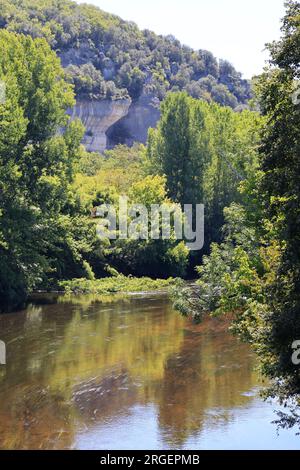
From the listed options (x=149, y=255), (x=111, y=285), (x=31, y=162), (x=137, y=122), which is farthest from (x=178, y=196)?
(x=137, y=122)

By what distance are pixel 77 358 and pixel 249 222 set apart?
7838 mm

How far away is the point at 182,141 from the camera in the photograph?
6288 centimetres

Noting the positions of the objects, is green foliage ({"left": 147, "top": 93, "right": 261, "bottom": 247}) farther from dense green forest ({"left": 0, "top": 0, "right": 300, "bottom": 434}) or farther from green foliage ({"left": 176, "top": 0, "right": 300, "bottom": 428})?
green foliage ({"left": 176, "top": 0, "right": 300, "bottom": 428})

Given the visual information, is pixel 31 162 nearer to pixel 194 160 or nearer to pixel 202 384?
pixel 202 384

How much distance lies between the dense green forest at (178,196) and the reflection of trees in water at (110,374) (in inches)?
71.2

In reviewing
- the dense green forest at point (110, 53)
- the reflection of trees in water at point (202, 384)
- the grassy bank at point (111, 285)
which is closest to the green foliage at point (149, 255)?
the grassy bank at point (111, 285)

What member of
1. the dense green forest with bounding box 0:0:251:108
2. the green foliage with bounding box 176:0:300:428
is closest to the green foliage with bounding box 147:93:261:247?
the green foliage with bounding box 176:0:300:428

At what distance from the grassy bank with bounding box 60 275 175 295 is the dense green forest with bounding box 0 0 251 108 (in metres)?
77.5

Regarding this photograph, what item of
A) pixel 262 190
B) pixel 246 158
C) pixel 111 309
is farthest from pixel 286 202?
pixel 111 309

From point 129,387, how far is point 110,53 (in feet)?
411

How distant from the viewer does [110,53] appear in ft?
456

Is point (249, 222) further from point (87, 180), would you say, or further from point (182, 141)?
point (182, 141)

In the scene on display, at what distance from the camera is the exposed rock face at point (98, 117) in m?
120

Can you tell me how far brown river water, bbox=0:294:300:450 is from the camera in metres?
15.9
